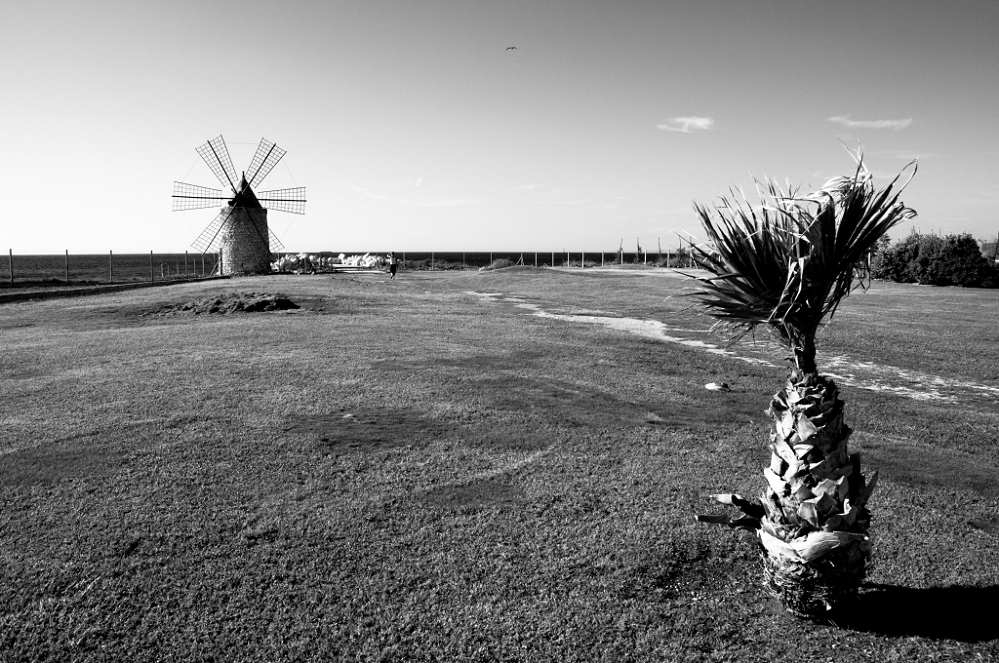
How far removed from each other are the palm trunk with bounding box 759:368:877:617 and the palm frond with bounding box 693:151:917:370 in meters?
0.28

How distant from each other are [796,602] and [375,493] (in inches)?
136

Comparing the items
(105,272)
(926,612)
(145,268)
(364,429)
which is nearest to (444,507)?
(364,429)

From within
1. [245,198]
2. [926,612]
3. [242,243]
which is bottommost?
[926,612]

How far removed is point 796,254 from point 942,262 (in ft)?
114

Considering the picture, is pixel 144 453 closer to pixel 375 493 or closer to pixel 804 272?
pixel 375 493

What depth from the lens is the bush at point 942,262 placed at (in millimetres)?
31516

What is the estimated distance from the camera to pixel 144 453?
6.81 m

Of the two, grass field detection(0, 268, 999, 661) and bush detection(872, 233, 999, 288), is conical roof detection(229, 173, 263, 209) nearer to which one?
grass field detection(0, 268, 999, 661)

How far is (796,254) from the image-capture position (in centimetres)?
364

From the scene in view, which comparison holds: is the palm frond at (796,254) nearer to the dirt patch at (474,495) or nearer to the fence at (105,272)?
the dirt patch at (474,495)

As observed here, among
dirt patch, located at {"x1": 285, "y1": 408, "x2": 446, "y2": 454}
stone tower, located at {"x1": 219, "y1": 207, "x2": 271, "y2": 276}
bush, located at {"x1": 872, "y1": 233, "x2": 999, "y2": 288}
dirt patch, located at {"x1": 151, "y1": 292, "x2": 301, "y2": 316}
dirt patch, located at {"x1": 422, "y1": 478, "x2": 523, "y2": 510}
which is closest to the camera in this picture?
dirt patch, located at {"x1": 422, "y1": 478, "x2": 523, "y2": 510}

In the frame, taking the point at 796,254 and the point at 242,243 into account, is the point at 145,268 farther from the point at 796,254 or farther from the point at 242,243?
the point at 796,254

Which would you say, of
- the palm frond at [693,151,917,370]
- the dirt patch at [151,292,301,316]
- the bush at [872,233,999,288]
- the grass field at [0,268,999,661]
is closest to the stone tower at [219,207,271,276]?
the dirt patch at [151,292,301,316]

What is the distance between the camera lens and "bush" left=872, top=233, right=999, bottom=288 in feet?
103
